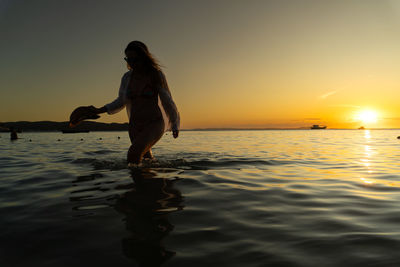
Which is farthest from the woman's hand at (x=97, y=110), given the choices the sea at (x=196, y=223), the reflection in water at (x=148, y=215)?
the reflection in water at (x=148, y=215)

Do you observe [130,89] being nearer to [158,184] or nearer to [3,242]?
[158,184]

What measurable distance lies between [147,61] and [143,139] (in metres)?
1.62

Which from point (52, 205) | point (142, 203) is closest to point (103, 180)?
point (52, 205)

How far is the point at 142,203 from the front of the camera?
115 inches

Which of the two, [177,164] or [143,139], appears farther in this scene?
[177,164]

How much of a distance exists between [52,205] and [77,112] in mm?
2485

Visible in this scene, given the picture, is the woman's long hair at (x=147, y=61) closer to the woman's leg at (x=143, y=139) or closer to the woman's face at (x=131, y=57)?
the woman's face at (x=131, y=57)

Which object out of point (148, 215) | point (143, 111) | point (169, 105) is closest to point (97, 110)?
point (143, 111)

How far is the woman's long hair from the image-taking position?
477cm

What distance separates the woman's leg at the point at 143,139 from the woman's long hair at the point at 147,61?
0.93m

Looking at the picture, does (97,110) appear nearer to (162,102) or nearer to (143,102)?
(143,102)

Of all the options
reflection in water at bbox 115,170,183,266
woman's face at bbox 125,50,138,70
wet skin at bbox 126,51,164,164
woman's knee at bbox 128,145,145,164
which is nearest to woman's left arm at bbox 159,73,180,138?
wet skin at bbox 126,51,164,164

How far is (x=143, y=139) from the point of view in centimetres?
481

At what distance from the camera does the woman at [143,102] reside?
482cm
